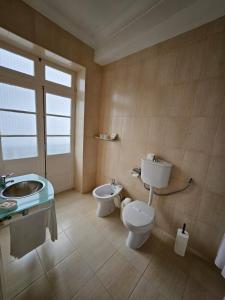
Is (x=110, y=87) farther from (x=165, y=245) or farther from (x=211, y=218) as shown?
(x=165, y=245)

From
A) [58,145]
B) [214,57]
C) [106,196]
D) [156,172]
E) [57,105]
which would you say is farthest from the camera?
[58,145]

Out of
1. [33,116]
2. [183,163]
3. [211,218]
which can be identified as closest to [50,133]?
[33,116]

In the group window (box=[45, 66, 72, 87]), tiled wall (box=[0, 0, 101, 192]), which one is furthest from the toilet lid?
window (box=[45, 66, 72, 87])

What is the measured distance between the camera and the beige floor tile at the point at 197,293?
1081 millimetres

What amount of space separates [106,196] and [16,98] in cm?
185

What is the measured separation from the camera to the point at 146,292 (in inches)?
42.8

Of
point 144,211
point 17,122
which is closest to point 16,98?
point 17,122

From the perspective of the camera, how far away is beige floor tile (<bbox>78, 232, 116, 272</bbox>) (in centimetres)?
130

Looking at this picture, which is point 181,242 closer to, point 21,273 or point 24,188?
point 21,273

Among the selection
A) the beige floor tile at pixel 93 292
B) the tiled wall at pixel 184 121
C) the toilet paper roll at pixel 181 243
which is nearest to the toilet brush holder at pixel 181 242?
the toilet paper roll at pixel 181 243

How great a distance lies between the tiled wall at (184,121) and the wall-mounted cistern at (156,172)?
0.11m

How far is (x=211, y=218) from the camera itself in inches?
53.6

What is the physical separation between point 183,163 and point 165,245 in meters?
1.03

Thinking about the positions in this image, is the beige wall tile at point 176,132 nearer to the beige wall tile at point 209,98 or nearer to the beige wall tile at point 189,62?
the beige wall tile at point 209,98
